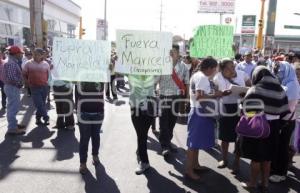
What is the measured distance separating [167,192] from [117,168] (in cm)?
114

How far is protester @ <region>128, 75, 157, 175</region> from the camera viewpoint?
555cm

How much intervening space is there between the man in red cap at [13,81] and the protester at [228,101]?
4083 millimetres

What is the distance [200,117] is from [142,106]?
861 mm

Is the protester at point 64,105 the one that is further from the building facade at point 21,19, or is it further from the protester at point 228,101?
the building facade at point 21,19

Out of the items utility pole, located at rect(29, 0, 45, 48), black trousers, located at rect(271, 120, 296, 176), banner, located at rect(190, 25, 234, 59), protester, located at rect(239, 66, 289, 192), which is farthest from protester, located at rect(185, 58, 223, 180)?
utility pole, located at rect(29, 0, 45, 48)

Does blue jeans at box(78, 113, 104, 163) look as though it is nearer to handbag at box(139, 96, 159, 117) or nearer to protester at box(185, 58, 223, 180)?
handbag at box(139, 96, 159, 117)

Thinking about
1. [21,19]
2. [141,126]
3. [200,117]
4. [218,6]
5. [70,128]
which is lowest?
[70,128]

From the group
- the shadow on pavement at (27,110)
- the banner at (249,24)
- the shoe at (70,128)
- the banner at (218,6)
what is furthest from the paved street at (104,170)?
the banner at (218,6)

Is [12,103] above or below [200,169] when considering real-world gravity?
above

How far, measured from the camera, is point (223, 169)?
5906mm

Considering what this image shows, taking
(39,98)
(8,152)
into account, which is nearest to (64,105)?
(39,98)

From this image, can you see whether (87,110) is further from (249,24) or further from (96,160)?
(249,24)

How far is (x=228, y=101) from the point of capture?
5.67m

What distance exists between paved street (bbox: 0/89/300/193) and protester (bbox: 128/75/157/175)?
1.13 feet
